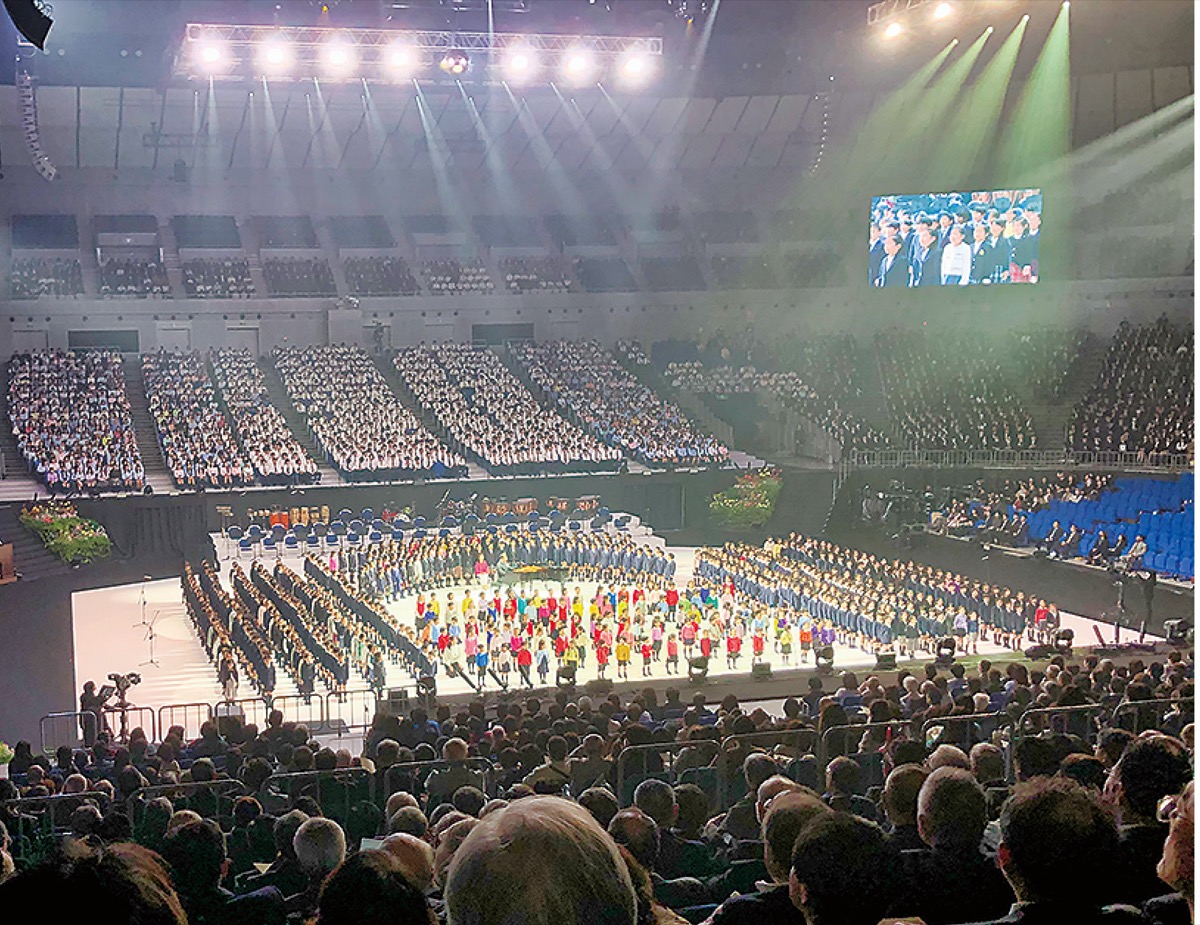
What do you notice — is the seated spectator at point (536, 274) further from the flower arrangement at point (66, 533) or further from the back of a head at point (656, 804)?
the back of a head at point (656, 804)

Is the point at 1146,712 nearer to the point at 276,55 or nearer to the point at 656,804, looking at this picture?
the point at 656,804

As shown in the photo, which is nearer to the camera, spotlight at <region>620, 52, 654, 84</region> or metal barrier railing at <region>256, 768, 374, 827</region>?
metal barrier railing at <region>256, 768, 374, 827</region>

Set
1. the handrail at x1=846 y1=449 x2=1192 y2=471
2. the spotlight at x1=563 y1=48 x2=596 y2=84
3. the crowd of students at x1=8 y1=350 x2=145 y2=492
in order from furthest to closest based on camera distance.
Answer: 1. the handrail at x1=846 y1=449 x2=1192 y2=471
2. the crowd of students at x1=8 y1=350 x2=145 y2=492
3. the spotlight at x1=563 y1=48 x2=596 y2=84

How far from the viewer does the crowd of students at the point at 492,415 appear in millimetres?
31203

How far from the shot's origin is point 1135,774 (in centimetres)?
462

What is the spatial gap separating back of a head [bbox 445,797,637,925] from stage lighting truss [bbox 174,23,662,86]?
25.0 metres


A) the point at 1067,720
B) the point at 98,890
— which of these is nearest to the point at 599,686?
the point at 1067,720

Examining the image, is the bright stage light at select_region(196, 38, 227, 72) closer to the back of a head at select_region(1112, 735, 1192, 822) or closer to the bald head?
the bald head

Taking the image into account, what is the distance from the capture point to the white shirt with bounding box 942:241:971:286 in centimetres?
3512

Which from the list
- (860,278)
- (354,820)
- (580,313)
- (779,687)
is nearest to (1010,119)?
(860,278)

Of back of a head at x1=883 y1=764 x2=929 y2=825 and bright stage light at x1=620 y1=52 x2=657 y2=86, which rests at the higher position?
bright stage light at x1=620 y1=52 x2=657 y2=86

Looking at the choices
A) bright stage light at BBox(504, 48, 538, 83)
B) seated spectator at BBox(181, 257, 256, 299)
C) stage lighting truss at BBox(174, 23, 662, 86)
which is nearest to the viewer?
stage lighting truss at BBox(174, 23, 662, 86)

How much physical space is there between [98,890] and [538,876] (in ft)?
2.68

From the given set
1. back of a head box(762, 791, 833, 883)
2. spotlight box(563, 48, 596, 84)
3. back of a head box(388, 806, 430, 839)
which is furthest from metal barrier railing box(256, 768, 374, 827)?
spotlight box(563, 48, 596, 84)
